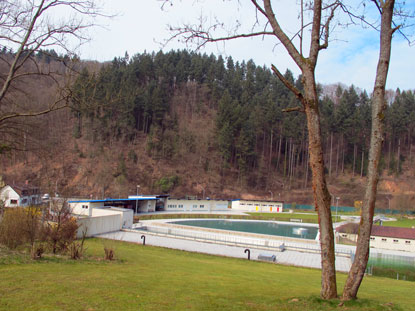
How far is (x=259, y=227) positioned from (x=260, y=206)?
13.7 metres

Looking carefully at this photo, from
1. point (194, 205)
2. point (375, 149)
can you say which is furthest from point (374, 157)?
point (194, 205)

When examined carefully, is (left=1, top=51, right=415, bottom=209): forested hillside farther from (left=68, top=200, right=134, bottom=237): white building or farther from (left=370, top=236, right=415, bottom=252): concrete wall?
(left=370, top=236, right=415, bottom=252): concrete wall

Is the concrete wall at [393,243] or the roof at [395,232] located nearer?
the concrete wall at [393,243]

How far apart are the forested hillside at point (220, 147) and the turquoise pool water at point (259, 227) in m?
17.1

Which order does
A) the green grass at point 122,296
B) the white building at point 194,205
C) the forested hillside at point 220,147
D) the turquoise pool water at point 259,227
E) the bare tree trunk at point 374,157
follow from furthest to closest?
the forested hillside at point 220,147
the white building at point 194,205
the turquoise pool water at point 259,227
the bare tree trunk at point 374,157
the green grass at point 122,296

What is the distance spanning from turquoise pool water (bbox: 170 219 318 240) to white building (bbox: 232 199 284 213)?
991cm

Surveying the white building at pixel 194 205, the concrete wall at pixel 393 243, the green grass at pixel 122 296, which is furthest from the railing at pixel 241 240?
the white building at pixel 194 205

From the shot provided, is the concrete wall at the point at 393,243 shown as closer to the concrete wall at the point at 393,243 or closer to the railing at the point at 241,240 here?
the concrete wall at the point at 393,243

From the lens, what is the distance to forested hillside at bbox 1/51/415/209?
5294cm

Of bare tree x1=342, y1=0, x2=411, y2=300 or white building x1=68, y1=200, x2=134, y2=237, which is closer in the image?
bare tree x1=342, y1=0, x2=411, y2=300

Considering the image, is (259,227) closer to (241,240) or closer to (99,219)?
(241,240)

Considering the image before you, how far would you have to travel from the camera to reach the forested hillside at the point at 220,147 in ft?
174

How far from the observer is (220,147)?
5831 cm

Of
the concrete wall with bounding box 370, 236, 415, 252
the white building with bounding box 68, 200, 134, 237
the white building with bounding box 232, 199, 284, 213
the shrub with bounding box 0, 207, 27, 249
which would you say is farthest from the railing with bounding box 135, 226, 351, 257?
the white building with bounding box 232, 199, 284, 213
